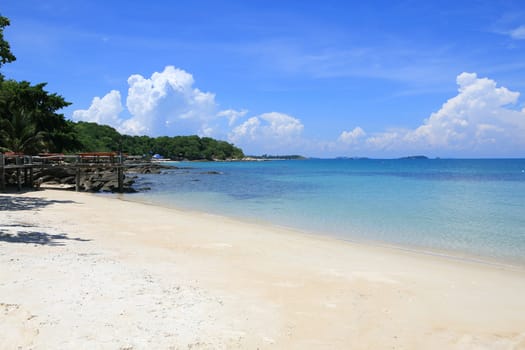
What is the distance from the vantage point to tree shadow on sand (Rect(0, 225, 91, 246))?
9.70 meters

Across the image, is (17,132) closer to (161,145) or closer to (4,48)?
(4,48)

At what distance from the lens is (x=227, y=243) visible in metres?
12.2

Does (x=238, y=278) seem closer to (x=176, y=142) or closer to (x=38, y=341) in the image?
(x=38, y=341)

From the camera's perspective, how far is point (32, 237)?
1026 cm

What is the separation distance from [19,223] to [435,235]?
47.6 ft

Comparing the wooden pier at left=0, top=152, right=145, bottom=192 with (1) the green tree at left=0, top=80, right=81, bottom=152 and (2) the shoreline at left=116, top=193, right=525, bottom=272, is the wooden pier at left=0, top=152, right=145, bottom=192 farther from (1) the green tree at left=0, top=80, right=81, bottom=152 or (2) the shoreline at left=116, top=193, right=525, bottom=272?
(2) the shoreline at left=116, top=193, right=525, bottom=272

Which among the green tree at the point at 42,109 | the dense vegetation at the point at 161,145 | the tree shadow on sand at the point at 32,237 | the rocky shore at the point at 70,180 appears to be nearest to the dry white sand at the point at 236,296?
the tree shadow on sand at the point at 32,237

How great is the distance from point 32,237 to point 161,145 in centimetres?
15623

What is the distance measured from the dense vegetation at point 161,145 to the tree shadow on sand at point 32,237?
95881 millimetres

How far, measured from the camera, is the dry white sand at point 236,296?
17.1 ft

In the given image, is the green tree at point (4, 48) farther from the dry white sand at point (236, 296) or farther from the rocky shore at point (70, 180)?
the rocky shore at point (70, 180)

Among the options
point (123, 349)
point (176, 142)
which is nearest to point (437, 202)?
point (123, 349)

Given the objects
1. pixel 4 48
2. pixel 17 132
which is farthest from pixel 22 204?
pixel 17 132

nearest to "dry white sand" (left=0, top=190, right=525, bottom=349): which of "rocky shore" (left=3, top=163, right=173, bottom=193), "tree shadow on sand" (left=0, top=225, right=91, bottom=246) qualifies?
"tree shadow on sand" (left=0, top=225, right=91, bottom=246)
